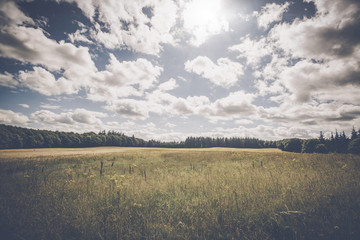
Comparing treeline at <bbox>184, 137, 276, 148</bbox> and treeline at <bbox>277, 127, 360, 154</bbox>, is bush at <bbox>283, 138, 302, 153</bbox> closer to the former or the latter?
treeline at <bbox>277, 127, 360, 154</bbox>

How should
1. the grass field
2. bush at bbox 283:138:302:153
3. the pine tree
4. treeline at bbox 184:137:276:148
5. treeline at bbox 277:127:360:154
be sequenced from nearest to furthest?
the grass field, treeline at bbox 277:127:360:154, the pine tree, bush at bbox 283:138:302:153, treeline at bbox 184:137:276:148

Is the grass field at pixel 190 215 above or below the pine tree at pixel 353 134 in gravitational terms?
A: below

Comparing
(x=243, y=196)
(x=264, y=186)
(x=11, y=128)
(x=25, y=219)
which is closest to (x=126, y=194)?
(x=25, y=219)

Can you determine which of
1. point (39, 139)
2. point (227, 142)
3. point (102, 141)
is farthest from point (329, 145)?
point (39, 139)

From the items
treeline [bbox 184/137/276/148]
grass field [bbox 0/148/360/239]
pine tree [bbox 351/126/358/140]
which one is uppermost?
pine tree [bbox 351/126/358/140]

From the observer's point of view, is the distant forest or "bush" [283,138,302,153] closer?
the distant forest

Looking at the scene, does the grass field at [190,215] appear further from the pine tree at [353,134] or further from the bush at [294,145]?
the pine tree at [353,134]

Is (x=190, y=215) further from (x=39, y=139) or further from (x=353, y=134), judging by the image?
(x=353, y=134)

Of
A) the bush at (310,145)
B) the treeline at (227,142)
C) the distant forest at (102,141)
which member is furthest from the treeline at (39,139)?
the bush at (310,145)

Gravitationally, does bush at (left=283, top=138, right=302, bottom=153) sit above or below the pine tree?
below

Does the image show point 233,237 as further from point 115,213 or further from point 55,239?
point 55,239

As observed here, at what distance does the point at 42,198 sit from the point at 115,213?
2678 millimetres

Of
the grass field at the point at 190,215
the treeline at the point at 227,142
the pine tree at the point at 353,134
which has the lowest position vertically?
the treeline at the point at 227,142

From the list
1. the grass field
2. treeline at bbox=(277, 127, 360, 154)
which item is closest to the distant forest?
treeline at bbox=(277, 127, 360, 154)
